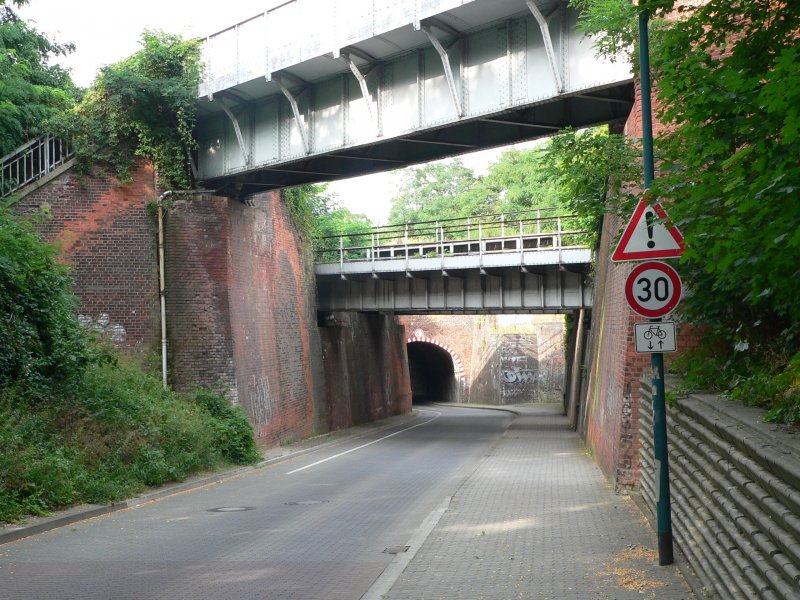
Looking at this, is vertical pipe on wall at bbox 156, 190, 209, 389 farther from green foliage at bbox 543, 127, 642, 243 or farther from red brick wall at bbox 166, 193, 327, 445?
green foliage at bbox 543, 127, 642, 243

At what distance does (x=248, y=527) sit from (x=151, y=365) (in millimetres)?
10802

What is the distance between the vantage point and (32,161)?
69.7 feet

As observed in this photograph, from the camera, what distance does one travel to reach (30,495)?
1205cm

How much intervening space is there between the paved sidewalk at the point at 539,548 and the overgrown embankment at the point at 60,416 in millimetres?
5789

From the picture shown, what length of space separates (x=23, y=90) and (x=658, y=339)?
18.5 meters

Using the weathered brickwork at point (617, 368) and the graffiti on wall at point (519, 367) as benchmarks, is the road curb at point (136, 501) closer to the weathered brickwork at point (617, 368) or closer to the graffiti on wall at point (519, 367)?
the weathered brickwork at point (617, 368)

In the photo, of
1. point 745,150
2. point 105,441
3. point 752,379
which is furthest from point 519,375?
point 745,150

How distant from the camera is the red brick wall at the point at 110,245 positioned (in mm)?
21016

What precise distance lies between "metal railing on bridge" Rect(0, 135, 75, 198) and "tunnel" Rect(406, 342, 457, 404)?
38363mm

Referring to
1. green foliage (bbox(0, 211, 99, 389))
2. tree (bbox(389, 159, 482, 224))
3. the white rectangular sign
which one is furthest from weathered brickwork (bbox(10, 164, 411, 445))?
tree (bbox(389, 159, 482, 224))

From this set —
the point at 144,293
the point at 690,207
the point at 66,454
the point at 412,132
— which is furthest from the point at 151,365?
the point at 690,207

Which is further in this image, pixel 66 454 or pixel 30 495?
pixel 66 454

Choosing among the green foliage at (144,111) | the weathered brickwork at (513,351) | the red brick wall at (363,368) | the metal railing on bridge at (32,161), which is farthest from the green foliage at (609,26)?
the weathered brickwork at (513,351)

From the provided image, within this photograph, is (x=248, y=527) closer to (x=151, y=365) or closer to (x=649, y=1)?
(x=649, y=1)
